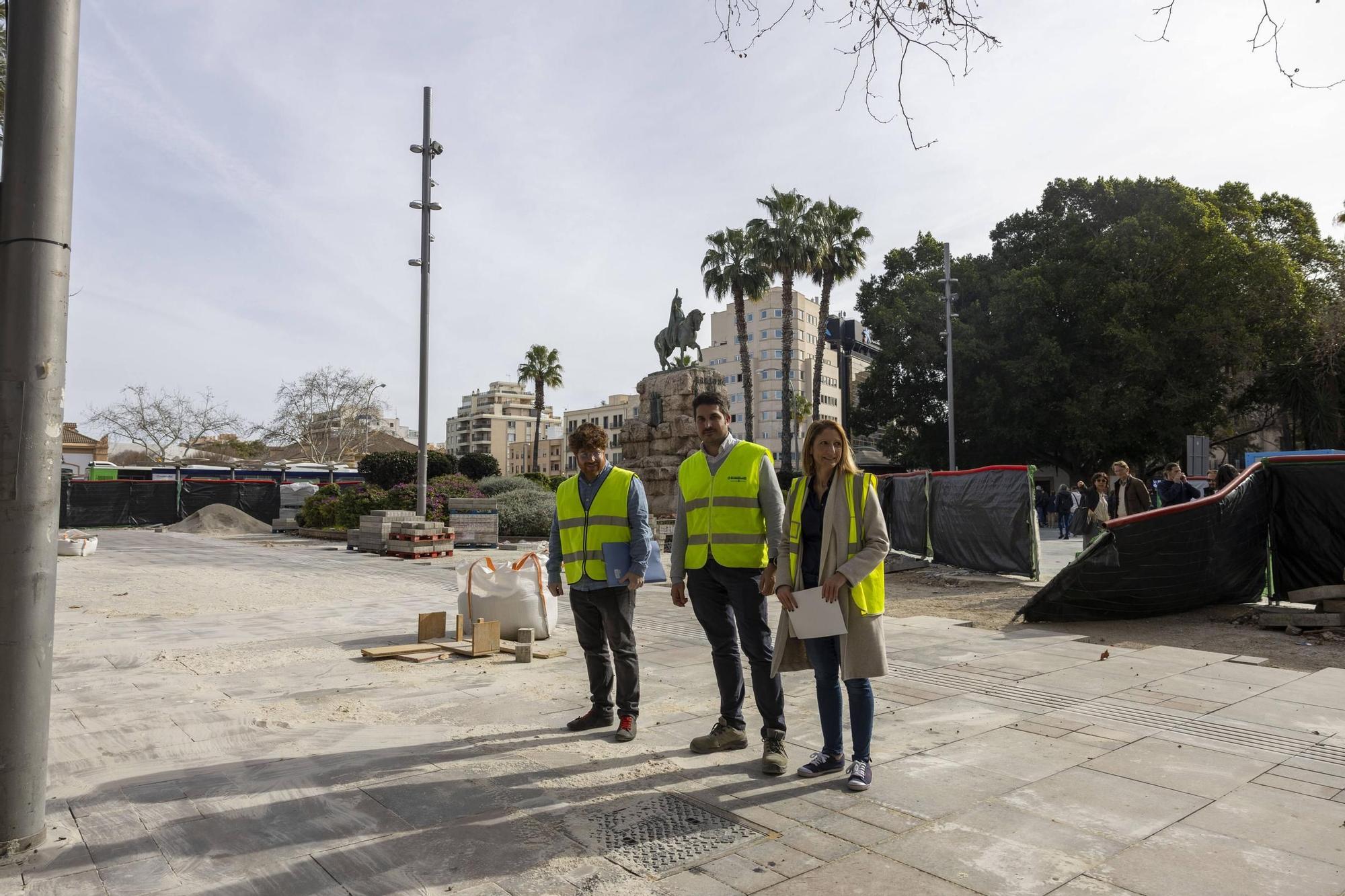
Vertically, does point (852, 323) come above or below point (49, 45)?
above

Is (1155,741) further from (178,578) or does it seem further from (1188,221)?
(1188,221)

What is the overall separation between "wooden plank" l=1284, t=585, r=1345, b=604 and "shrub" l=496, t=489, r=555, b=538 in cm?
1663

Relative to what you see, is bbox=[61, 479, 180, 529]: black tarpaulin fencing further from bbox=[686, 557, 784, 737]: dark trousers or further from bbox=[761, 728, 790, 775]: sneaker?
bbox=[761, 728, 790, 775]: sneaker

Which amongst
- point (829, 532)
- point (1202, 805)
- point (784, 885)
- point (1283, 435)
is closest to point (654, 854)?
point (784, 885)

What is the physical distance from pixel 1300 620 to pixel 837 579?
6.87 metres

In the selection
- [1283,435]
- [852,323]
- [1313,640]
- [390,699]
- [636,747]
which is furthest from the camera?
[852,323]

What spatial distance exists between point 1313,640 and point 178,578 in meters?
14.8

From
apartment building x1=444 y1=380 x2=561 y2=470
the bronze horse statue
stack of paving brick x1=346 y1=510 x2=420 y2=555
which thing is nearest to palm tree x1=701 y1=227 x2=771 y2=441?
the bronze horse statue

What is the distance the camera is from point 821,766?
4004mm

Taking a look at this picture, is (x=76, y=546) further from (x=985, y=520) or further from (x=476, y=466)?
(x=985, y=520)

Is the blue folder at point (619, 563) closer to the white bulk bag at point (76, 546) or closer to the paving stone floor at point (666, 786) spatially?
the paving stone floor at point (666, 786)

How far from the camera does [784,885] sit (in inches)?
113

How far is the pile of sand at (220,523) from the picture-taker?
30.0m

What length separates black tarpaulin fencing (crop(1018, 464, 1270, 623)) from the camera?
877 centimetres
